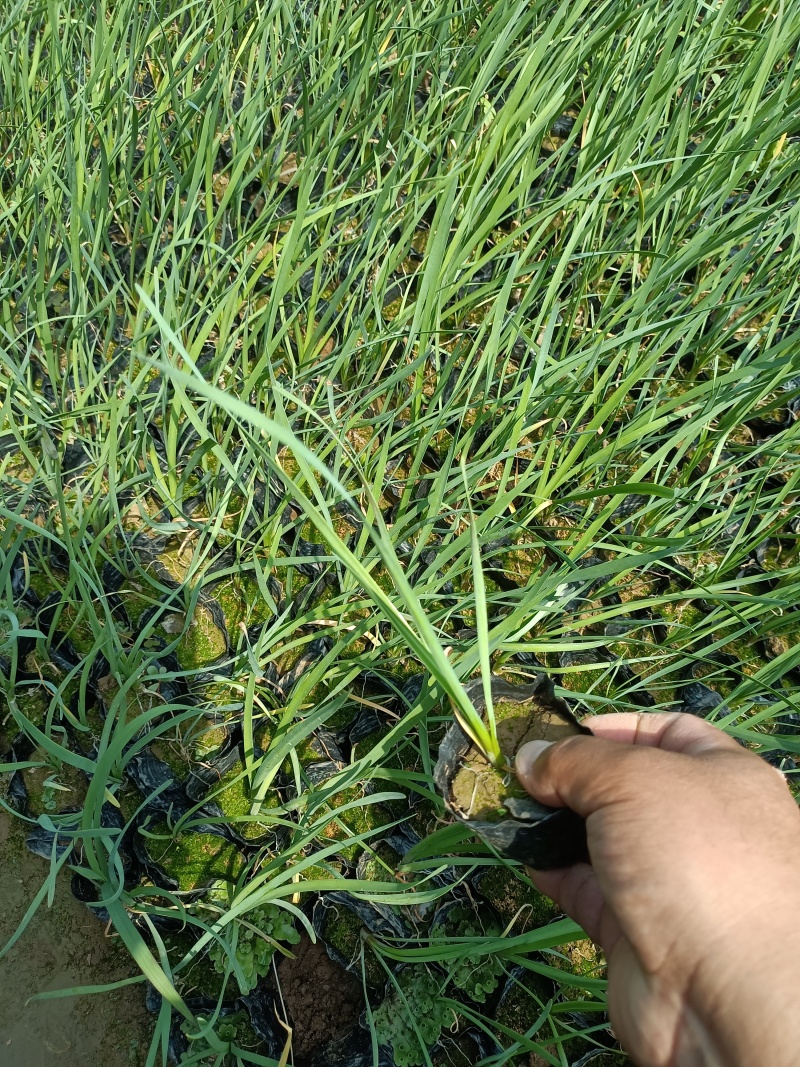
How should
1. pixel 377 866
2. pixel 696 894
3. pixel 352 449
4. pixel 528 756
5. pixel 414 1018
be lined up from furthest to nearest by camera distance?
pixel 352 449, pixel 377 866, pixel 414 1018, pixel 528 756, pixel 696 894

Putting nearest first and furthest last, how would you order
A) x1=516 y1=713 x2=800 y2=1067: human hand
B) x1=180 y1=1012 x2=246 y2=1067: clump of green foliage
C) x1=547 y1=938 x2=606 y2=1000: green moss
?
x1=516 y1=713 x2=800 y2=1067: human hand → x1=180 y1=1012 x2=246 y2=1067: clump of green foliage → x1=547 y1=938 x2=606 y2=1000: green moss

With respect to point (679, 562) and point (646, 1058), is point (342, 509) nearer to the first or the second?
point (679, 562)

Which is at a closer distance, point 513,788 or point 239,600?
point 513,788

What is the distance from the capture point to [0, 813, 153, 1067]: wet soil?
1.04m

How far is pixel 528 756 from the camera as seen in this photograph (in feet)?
2.60

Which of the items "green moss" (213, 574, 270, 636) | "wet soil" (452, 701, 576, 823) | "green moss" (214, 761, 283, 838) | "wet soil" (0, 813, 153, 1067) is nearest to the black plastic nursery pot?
"wet soil" (452, 701, 576, 823)

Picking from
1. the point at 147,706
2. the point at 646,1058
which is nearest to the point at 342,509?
the point at 147,706

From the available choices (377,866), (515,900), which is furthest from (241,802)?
(515,900)

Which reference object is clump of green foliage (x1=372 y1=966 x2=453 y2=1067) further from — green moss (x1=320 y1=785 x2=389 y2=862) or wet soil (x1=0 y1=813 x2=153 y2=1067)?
wet soil (x1=0 y1=813 x2=153 y2=1067)

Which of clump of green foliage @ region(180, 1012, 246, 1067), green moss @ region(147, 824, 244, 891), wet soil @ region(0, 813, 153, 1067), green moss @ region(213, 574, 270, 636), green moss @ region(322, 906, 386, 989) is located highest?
green moss @ region(213, 574, 270, 636)

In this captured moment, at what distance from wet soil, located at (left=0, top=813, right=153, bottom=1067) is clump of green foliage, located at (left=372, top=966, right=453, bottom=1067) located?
1.21ft

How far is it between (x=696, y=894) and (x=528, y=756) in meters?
0.23

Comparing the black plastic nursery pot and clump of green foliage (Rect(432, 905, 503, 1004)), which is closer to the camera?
the black plastic nursery pot

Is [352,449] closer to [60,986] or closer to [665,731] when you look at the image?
[665,731]
